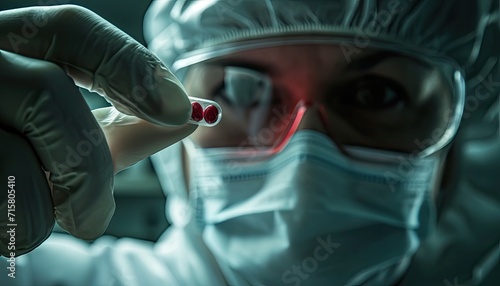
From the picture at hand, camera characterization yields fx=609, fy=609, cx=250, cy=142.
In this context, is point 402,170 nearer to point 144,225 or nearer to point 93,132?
point 93,132

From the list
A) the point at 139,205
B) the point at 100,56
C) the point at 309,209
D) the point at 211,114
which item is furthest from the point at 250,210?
the point at 139,205

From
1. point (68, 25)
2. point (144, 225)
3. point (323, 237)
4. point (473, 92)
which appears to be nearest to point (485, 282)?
point (473, 92)

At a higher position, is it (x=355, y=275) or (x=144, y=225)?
Answer: (x=355, y=275)

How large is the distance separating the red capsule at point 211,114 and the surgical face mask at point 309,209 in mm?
361

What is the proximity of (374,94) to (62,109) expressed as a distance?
636mm

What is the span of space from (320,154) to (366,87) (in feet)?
0.50

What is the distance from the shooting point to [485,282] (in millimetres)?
1421

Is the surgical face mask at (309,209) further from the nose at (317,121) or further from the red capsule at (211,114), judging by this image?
the red capsule at (211,114)

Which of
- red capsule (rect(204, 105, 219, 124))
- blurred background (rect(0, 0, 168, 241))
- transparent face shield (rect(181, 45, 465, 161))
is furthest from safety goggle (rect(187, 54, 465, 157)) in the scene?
blurred background (rect(0, 0, 168, 241))

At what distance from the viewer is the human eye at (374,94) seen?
3.53 ft

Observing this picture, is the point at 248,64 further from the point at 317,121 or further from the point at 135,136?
the point at 135,136

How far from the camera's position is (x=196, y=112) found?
668 millimetres

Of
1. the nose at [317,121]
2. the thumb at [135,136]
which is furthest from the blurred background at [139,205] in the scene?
the thumb at [135,136]

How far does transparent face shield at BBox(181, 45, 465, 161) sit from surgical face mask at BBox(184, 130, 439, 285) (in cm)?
2
